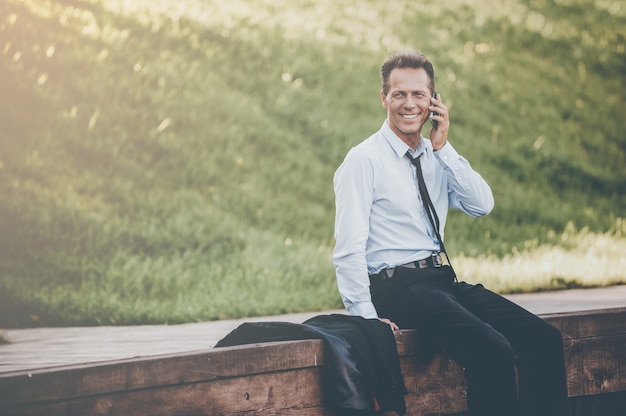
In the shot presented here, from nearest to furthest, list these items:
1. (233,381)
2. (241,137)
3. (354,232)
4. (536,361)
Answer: (233,381), (354,232), (536,361), (241,137)

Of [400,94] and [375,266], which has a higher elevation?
[400,94]

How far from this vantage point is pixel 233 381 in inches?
160

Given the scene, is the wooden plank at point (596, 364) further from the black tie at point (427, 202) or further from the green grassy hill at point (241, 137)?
the green grassy hill at point (241, 137)

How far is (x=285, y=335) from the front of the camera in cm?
426

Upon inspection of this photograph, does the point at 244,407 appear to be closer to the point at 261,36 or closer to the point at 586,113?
the point at 261,36

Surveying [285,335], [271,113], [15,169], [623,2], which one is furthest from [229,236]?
[623,2]

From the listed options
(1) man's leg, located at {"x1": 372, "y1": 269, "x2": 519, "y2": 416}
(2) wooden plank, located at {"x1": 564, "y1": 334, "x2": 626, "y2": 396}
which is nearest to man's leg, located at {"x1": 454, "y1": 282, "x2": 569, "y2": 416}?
(1) man's leg, located at {"x1": 372, "y1": 269, "x2": 519, "y2": 416}

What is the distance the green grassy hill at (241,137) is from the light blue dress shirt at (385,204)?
2971 mm

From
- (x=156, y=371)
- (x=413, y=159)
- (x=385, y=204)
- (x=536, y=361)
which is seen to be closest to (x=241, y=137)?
(x=413, y=159)

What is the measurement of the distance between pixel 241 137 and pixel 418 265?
286 inches

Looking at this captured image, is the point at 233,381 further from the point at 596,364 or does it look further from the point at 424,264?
the point at 596,364

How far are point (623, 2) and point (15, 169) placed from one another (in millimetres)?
12732

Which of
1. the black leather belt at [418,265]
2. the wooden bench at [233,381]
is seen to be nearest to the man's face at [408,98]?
the black leather belt at [418,265]

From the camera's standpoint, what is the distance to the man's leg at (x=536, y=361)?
4.41 metres
